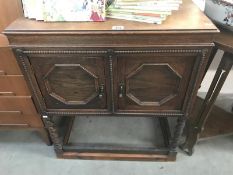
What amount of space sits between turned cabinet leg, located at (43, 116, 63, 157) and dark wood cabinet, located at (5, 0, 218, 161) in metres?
0.01

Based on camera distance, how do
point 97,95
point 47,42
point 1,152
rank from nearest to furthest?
point 47,42
point 97,95
point 1,152

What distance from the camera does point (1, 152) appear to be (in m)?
1.48

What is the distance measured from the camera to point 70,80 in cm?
102

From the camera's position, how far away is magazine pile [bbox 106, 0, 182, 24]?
35.1 inches

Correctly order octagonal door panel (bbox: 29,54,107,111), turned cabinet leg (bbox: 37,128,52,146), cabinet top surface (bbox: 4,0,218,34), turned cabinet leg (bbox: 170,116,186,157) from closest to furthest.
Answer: cabinet top surface (bbox: 4,0,218,34), octagonal door panel (bbox: 29,54,107,111), turned cabinet leg (bbox: 170,116,186,157), turned cabinet leg (bbox: 37,128,52,146)

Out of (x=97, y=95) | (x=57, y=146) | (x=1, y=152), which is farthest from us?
(x=1, y=152)

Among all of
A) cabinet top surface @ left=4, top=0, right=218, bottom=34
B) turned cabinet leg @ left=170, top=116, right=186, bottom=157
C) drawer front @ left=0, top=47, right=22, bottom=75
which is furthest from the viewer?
turned cabinet leg @ left=170, top=116, right=186, bottom=157

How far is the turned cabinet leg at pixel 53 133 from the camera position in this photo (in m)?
1.20

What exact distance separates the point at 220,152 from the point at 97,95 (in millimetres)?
915

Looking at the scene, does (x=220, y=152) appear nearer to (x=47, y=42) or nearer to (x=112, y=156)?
(x=112, y=156)

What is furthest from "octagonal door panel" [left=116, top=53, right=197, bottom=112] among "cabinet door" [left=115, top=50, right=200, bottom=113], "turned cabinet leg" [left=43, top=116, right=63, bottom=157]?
"turned cabinet leg" [left=43, top=116, right=63, bottom=157]

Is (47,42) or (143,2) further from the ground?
(143,2)

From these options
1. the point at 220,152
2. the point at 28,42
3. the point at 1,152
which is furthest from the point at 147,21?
the point at 1,152

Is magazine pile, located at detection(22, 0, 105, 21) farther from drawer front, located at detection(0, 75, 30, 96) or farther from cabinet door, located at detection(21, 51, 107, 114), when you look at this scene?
drawer front, located at detection(0, 75, 30, 96)
